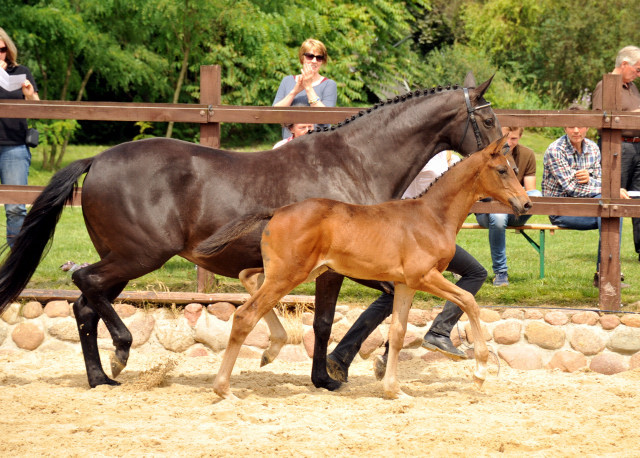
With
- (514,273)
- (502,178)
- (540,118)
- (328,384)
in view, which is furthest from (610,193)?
(328,384)

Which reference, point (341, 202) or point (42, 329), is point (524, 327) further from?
point (42, 329)

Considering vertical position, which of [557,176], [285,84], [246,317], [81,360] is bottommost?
[81,360]

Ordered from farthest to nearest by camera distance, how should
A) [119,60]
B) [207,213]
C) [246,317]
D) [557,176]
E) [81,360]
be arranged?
1. [119,60]
2. [557,176]
3. [81,360]
4. [207,213]
5. [246,317]

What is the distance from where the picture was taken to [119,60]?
16.1 meters

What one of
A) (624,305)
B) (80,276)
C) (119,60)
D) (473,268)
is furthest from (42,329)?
(119,60)

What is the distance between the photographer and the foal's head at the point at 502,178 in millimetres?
4883

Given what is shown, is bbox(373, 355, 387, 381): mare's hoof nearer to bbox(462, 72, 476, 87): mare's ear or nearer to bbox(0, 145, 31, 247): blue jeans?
bbox(462, 72, 476, 87): mare's ear

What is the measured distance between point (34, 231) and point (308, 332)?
218 cm

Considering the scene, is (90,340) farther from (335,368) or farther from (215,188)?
(335,368)

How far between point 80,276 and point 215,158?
1.13 metres

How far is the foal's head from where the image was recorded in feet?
16.0

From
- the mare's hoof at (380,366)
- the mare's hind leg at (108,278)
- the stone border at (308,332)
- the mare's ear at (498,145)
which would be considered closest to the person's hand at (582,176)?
the stone border at (308,332)

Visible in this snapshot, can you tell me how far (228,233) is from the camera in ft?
15.7

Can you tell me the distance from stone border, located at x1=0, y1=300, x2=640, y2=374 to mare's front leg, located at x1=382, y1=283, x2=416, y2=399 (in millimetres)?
1312
